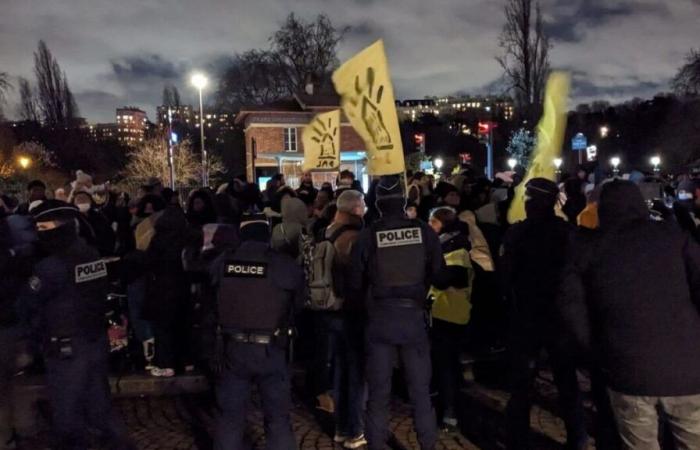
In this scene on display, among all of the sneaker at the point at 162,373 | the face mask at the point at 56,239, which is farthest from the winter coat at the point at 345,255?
the sneaker at the point at 162,373

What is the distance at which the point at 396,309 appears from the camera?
15.5ft

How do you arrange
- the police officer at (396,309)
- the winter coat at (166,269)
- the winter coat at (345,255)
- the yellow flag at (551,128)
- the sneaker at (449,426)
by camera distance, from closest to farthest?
the police officer at (396,309) < the winter coat at (345,255) < the sneaker at (449,426) < the winter coat at (166,269) < the yellow flag at (551,128)

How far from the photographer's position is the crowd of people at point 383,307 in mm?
3201

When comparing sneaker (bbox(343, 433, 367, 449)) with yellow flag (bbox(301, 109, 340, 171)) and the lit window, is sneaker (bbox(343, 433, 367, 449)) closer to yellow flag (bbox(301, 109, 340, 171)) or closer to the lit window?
yellow flag (bbox(301, 109, 340, 171))

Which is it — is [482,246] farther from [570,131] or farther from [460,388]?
[570,131]

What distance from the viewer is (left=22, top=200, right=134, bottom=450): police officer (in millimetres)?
4438

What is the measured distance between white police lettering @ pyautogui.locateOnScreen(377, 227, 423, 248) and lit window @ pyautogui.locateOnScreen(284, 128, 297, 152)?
137ft

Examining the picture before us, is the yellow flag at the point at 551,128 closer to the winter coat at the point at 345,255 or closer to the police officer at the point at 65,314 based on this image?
the winter coat at the point at 345,255

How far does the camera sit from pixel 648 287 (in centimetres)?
315

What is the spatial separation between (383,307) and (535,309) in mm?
1065

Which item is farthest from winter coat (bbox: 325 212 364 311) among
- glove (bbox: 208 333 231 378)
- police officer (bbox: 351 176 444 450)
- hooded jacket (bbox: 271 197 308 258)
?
glove (bbox: 208 333 231 378)

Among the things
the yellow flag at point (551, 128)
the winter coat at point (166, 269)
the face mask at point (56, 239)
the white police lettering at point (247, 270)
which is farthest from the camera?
the yellow flag at point (551, 128)

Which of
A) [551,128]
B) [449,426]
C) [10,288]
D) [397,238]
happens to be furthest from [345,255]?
[551,128]

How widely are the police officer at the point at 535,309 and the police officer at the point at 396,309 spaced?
23.1 inches
